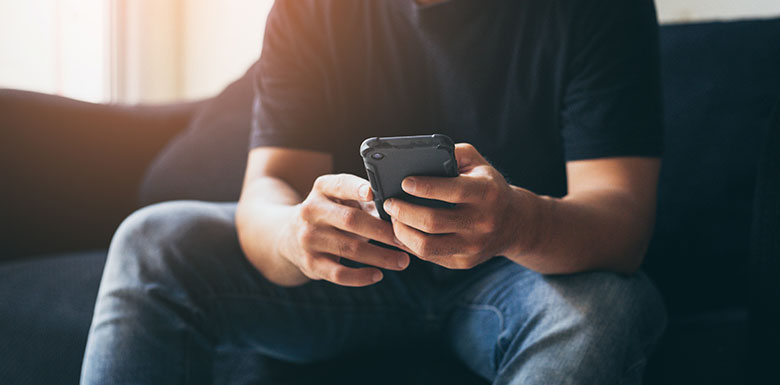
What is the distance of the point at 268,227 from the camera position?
0.66 meters

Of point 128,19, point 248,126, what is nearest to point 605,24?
point 248,126

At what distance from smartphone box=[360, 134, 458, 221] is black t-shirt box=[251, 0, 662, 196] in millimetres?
230

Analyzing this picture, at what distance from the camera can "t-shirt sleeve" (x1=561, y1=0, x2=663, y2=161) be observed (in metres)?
0.67

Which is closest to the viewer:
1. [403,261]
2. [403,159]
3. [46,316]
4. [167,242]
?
[403,159]

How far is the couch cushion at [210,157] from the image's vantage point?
3.52 ft

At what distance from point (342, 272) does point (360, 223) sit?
0.07m

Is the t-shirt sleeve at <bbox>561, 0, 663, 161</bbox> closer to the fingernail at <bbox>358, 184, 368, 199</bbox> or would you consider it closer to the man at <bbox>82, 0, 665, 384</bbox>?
the man at <bbox>82, 0, 665, 384</bbox>

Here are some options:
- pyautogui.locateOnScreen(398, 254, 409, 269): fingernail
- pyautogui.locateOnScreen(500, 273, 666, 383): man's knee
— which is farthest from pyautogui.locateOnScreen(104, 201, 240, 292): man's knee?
pyautogui.locateOnScreen(500, 273, 666, 383): man's knee

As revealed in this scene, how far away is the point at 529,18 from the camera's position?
0.74 m

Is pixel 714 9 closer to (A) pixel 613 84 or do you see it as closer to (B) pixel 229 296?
(A) pixel 613 84

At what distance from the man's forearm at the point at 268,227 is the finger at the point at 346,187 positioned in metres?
0.10

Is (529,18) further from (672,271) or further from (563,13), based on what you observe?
(672,271)

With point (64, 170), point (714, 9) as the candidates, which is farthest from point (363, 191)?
point (714, 9)

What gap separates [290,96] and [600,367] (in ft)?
1.79
